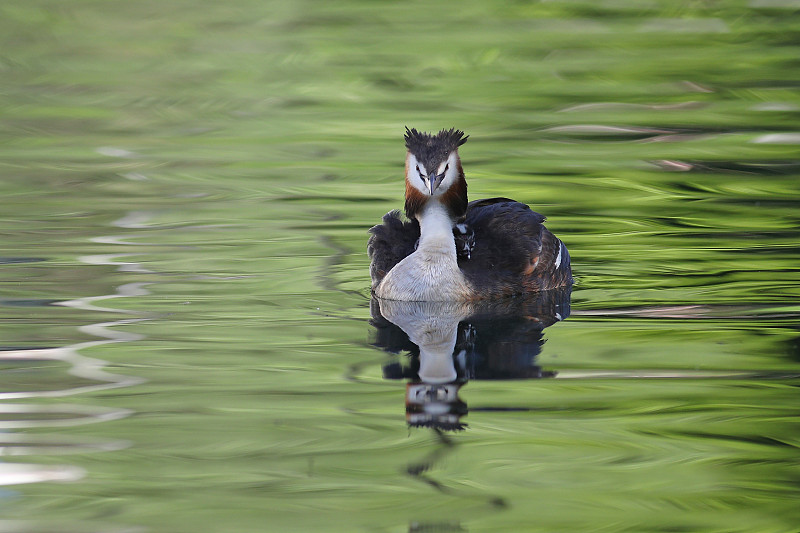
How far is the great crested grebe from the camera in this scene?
908 cm

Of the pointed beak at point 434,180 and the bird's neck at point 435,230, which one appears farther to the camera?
the bird's neck at point 435,230

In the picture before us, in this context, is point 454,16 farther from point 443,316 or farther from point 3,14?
point 443,316

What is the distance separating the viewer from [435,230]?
9273 millimetres

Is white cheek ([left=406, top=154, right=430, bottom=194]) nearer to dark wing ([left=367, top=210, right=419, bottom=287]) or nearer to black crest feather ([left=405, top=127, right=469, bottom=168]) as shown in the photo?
black crest feather ([left=405, top=127, right=469, bottom=168])

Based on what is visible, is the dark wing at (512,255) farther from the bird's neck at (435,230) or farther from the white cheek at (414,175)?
the white cheek at (414,175)

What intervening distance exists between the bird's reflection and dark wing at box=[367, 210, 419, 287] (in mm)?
335

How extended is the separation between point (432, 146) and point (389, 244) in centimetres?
97

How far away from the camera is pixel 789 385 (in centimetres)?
687

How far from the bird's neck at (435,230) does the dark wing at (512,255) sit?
0.23 meters

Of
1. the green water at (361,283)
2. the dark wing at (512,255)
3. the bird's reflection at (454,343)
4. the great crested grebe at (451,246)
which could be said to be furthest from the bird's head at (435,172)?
the green water at (361,283)

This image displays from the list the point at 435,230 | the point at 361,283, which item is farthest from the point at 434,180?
the point at 361,283

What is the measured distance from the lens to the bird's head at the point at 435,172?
9.02m

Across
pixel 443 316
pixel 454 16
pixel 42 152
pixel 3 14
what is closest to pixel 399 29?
pixel 454 16

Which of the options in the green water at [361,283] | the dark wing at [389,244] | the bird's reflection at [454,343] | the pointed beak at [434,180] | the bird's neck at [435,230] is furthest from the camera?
the dark wing at [389,244]
